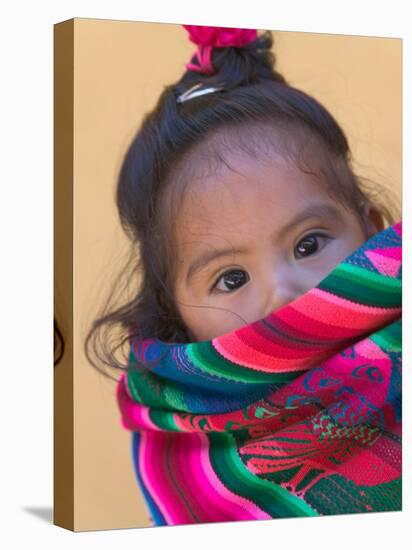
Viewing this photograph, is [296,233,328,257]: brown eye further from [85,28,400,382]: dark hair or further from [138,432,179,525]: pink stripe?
[138,432,179,525]: pink stripe

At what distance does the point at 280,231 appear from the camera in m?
3.28

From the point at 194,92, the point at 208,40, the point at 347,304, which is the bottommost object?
the point at 347,304

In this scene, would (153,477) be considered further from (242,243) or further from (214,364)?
(242,243)

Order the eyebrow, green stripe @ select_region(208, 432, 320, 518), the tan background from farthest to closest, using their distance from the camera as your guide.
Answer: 1. green stripe @ select_region(208, 432, 320, 518)
2. the eyebrow
3. the tan background

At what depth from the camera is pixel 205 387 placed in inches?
131

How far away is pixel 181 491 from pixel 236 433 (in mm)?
204

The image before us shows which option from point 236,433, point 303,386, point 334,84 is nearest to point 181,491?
point 236,433

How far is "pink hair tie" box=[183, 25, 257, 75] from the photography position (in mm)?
3289

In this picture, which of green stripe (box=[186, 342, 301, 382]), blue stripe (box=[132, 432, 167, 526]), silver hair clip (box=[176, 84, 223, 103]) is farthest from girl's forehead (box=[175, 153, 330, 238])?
blue stripe (box=[132, 432, 167, 526])

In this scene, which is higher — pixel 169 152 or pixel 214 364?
pixel 169 152

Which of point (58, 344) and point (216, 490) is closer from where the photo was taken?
point (58, 344)

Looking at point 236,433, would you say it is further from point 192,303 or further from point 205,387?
point 192,303

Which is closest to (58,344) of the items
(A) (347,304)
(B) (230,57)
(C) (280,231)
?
(C) (280,231)

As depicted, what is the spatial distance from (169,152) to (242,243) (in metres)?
0.29
